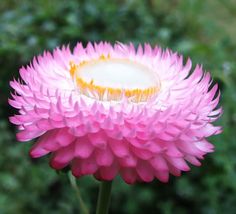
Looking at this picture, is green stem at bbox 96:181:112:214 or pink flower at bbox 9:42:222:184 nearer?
pink flower at bbox 9:42:222:184

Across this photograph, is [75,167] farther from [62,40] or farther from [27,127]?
[62,40]

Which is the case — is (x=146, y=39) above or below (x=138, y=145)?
above

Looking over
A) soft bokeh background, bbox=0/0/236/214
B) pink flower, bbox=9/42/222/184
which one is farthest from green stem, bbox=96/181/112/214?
soft bokeh background, bbox=0/0/236/214

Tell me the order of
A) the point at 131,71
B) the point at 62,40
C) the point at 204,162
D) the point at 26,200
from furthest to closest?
the point at 62,40, the point at 204,162, the point at 26,200, the point at 131,71

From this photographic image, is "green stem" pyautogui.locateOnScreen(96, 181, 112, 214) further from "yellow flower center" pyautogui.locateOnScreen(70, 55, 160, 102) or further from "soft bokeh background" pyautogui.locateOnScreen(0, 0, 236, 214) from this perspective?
"soft bokeh background" pyautogui.locateOnScreen(0, 0, 236, 214)

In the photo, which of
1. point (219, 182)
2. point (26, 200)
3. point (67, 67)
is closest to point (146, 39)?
point (219, 182)

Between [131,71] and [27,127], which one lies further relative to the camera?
[131,71]

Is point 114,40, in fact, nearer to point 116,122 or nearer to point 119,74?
point 119,74

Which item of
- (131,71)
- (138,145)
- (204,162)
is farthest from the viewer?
(204,162)

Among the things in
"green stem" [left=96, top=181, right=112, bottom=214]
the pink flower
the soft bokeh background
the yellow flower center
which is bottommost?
"green stem" [left=96, top=181, right=112, bottom=214]
